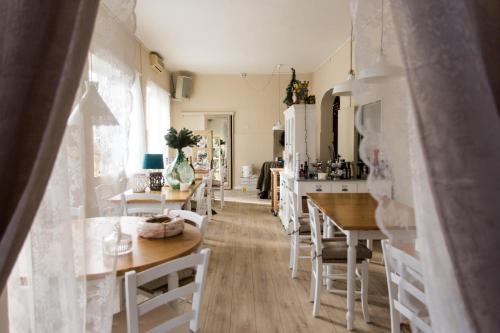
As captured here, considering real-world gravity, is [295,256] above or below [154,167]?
Answer: below

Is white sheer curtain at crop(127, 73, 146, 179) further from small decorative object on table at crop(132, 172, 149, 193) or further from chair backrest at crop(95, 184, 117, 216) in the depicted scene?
chair backrest at crop(95, 184, 117, 216)

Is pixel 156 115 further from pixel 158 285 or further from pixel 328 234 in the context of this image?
pixel 158 285

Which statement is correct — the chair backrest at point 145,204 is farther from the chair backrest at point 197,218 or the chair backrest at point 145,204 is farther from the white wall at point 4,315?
the white wall at point 4,315

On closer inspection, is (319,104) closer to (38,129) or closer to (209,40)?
(209,40)

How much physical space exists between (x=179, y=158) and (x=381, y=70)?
3.39 meters

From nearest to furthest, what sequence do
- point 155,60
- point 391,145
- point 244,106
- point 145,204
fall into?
point 391,145 → point 145,204 → point 155,60 → point 244,106

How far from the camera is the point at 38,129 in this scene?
0.59 meters

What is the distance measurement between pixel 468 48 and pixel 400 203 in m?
0.30

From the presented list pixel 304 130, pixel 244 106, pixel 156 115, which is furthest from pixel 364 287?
pixel 244 106

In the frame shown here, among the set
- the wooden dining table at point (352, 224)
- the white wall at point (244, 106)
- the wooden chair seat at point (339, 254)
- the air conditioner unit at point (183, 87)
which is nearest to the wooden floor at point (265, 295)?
the wooden dining table at point (352, 224)

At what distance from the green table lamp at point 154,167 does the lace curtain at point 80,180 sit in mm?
2954

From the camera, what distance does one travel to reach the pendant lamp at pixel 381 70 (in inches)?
25.1

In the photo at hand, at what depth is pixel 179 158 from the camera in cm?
386

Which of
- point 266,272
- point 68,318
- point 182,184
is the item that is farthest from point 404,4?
point 182,184
